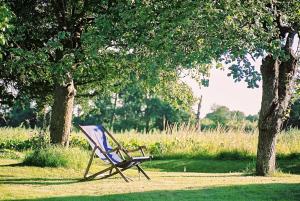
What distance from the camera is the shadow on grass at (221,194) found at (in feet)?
23.8

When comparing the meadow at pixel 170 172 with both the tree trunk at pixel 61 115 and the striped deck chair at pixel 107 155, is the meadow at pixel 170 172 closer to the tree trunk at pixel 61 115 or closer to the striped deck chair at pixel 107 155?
the striped deck chair at pixel 107 155

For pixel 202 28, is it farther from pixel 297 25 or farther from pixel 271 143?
pixel 271 143

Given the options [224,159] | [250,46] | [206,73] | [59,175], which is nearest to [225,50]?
[250,46]

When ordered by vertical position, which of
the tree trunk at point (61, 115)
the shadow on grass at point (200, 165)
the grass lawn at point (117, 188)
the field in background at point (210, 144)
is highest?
the tree trunk at point (61, 115)

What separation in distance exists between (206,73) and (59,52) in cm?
478

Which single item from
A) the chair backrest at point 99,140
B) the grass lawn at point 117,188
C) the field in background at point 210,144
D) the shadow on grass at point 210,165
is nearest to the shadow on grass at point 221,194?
the grass lawn at point 117,188

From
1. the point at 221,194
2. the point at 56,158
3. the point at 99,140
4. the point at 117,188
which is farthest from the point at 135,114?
the point at 221,194

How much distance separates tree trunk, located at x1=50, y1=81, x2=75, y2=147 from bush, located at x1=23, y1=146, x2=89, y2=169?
1083 mm

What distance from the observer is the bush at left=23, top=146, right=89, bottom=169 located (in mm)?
11562

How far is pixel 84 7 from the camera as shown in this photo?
501 inches

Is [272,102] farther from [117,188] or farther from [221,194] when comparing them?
[117,188]

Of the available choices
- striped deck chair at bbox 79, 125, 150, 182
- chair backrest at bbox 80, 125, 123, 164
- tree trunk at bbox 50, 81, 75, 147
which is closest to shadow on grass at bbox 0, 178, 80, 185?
striped deck chair at bbox 79, 125, 150, 182

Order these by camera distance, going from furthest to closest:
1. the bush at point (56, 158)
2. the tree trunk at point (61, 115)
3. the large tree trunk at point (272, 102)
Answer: the tree trunk at point (61, 115)
the bush at point (56, 158)
the large tree trunk at point (272, 102)

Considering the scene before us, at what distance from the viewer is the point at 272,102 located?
11.5 meters
